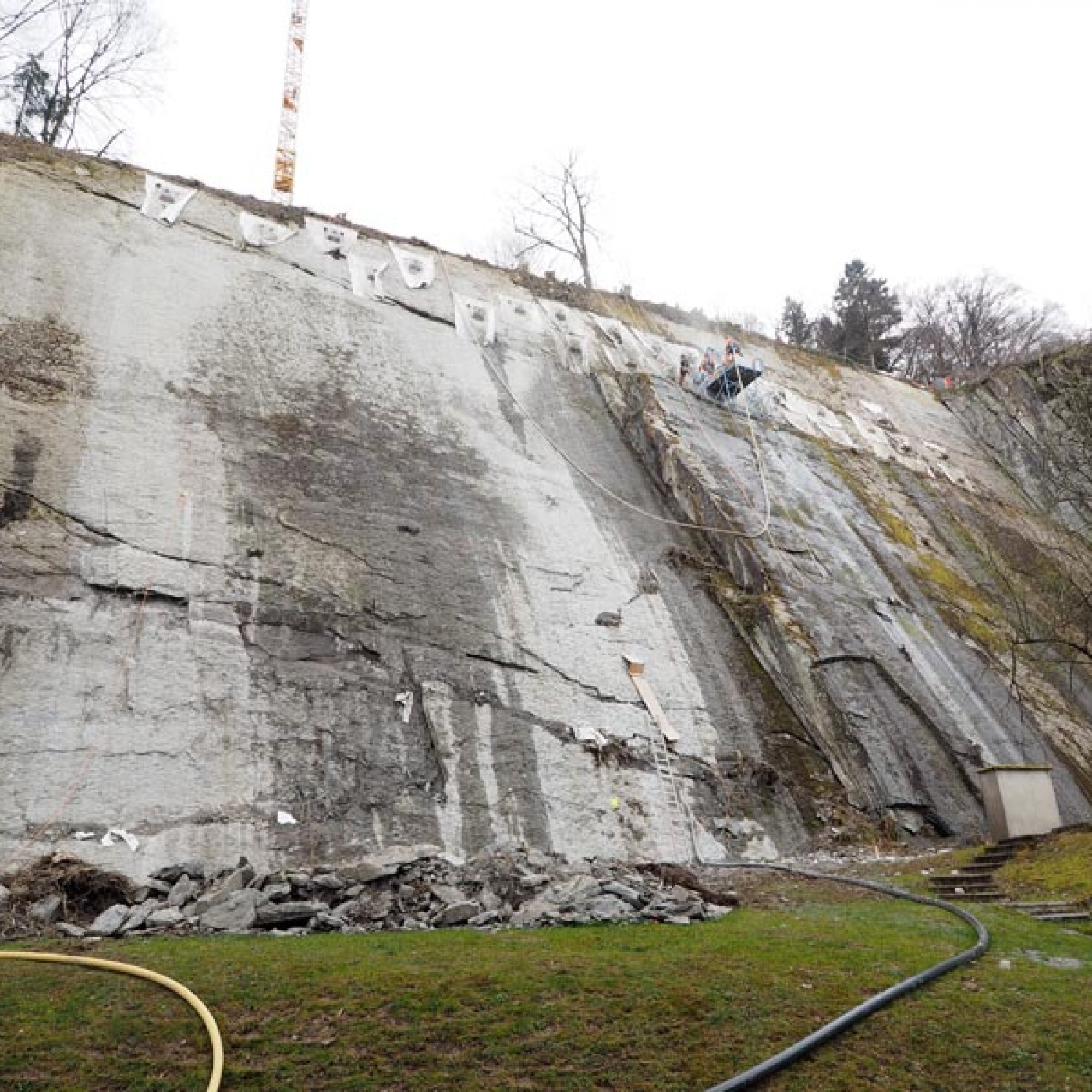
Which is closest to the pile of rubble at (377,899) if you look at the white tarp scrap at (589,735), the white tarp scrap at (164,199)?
the white tarp scrap at (589,735)

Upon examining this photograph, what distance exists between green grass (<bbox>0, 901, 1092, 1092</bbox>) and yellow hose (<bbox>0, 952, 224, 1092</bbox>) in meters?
0.06

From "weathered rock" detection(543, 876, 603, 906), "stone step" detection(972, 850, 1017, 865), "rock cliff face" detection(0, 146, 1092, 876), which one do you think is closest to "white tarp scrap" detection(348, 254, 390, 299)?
"rock cliff face" detection(0, 146, 1092, 876)

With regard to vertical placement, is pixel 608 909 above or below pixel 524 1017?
above

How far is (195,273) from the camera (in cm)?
1255

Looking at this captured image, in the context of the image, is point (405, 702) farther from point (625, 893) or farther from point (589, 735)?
point (625, 893)

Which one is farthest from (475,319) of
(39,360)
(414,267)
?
(39,360)

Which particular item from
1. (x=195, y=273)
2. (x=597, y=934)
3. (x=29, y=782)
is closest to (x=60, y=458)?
(x=29, y=782)

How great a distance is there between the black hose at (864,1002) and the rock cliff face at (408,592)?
1290mm

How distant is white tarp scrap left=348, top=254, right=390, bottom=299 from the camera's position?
14250mm

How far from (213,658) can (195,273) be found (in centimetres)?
752

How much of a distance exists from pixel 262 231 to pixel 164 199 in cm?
156

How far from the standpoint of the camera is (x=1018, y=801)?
9.37m

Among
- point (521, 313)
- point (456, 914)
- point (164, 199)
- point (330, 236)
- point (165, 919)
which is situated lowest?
point (456, 914)

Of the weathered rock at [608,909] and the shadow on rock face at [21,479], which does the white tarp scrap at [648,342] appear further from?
the weathered rock at [608,909]
